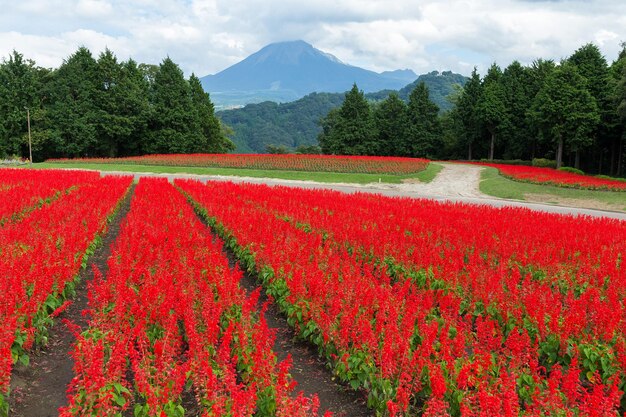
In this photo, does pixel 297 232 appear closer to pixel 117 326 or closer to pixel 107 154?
pixel 117 326

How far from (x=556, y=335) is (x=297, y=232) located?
261 inches

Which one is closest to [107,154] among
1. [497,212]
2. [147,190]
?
[147,190]

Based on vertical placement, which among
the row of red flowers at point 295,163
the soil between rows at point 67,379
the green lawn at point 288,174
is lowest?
the soil between rows at point 67,379

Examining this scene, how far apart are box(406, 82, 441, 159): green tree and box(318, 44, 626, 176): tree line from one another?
0.14m

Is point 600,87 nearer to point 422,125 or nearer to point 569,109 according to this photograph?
point 569,109

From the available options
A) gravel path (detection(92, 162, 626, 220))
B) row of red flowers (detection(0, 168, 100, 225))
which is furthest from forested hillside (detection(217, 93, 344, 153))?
row of red flowers (detection(0, 168, 100, 225))

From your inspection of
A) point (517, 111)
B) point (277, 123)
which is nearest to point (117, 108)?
point (517, 111)

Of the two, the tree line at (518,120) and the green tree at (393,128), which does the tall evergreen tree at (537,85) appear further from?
the green tree at (393,128)

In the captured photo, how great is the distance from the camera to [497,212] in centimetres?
1550

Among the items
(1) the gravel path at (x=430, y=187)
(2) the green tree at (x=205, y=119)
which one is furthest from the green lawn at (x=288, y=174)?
(2) the green tree at (x=205, y=119)

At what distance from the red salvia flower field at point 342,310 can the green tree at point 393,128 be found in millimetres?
54187

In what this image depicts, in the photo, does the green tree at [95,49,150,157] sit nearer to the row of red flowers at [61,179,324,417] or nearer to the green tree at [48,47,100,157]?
the green tree at [48,47,100,157]

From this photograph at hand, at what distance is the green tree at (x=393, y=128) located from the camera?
221 ft

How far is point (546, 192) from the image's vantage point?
28.4m
